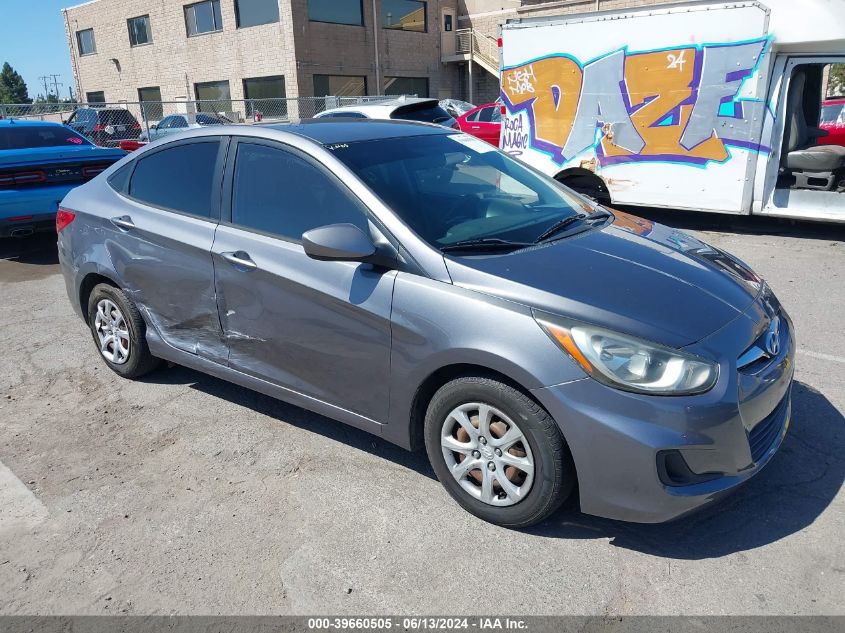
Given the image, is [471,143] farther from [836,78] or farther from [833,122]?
[836,78]

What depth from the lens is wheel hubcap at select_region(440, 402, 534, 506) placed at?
2885 millimetres

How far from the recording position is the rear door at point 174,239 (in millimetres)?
3941

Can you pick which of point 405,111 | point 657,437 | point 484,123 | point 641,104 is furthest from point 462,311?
point 484,123

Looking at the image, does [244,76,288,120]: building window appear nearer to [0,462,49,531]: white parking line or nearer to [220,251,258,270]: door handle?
[220,251,258,270]: door handle

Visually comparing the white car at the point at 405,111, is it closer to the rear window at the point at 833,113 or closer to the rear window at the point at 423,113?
the rear window at the point at 423,113

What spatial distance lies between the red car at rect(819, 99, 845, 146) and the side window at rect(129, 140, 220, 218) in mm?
8583

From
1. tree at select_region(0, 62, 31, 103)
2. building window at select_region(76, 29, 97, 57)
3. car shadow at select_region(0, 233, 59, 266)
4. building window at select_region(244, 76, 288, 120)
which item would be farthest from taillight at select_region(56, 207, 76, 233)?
tree at select_region(0, 62, 31, 103)

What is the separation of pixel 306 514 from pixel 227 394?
1.59 metres

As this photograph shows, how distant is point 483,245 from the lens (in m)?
3.22

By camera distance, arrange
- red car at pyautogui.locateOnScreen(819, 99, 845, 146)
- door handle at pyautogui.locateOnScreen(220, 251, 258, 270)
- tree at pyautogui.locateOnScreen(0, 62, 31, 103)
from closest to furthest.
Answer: door handle at pyautogui.locateOnScreen(220, 251, 258, 270)
red car at pyautogui.locateOnScreen(819, 99, 845, 146)
tree at pyautogui.locateOnScreen(0, 62, 31, 103)

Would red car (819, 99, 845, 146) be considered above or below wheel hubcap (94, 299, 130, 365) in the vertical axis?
above

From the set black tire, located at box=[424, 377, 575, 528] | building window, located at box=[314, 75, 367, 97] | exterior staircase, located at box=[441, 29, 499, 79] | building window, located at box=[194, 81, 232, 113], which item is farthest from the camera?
exterior staircase, located at box=[441, 29, 499, 79]

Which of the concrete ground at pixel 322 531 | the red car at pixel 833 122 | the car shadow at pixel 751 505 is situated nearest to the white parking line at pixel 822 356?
the concrete ground at pixel 322 531

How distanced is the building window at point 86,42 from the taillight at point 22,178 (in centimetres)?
3291
